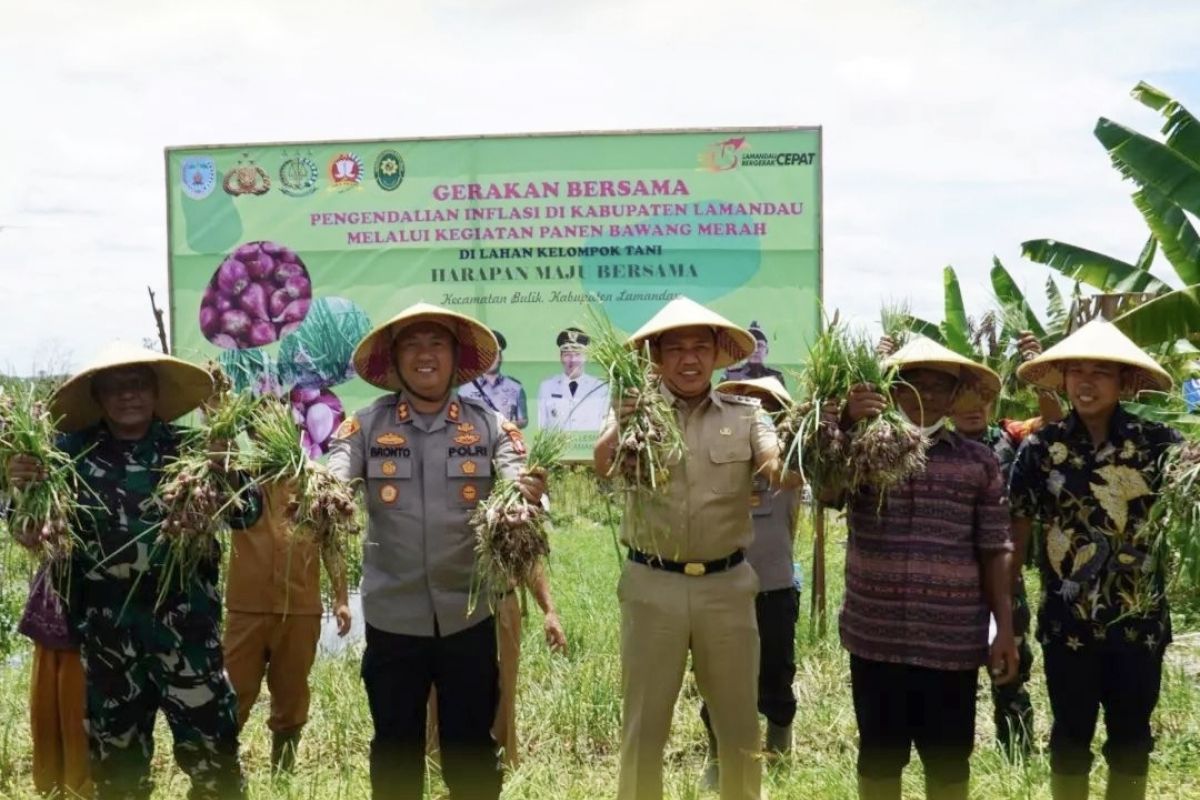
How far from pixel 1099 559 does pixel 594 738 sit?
2.25 metres

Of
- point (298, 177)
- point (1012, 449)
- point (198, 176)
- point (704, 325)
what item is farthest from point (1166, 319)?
point (198, 176)

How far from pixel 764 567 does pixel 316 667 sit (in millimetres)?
2323

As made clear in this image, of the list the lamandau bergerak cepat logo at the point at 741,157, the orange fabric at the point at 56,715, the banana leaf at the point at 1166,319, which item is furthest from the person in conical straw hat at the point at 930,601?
the banana leaf at the point at 1166,319

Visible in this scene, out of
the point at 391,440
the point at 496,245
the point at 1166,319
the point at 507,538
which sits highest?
the point at 496,245

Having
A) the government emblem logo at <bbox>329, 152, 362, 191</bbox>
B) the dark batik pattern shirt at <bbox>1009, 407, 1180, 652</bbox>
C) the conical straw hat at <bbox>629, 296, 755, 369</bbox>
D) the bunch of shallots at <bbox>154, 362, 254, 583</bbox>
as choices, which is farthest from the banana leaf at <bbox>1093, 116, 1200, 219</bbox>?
the bunch of shallots at <bbox>154, 362, 254, 583</bbox>

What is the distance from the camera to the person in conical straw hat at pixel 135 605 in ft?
11.6

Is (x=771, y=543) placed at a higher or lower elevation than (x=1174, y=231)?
lower

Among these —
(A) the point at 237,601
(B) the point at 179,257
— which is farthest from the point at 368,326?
(A) the point at 237,601

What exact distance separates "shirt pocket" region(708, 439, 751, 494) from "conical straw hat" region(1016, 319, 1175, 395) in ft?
3.37

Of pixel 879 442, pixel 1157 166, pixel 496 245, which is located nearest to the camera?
pixel 879 442

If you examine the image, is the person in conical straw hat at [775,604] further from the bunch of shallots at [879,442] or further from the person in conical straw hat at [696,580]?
the bunch of shallots at [879,442]

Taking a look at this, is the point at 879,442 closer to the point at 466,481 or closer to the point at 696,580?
the point at 696,580

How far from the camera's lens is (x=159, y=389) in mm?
3809

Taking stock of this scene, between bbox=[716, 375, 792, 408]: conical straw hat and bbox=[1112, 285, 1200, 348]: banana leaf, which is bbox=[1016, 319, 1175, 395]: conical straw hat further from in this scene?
bbox=[1112, 285, 1200, 348]: banana leaf
